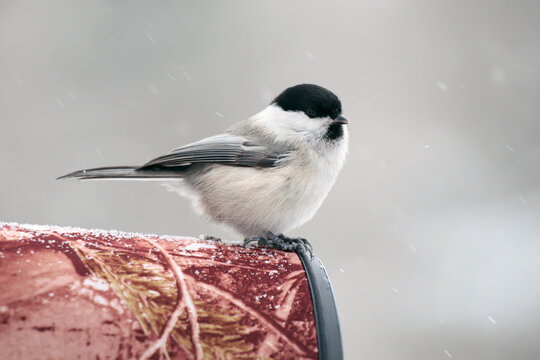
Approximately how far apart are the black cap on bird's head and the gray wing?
17 cm

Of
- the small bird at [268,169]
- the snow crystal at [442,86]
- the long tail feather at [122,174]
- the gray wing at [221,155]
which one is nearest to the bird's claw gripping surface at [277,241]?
the small bird at [268,169]

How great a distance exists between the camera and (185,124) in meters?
3.43

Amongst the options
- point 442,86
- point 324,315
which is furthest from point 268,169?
point 442,86

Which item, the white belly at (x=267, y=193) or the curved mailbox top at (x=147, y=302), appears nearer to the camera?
the curved mailbox top at (x=147, y=302)

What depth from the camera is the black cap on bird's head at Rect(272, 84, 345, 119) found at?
1.68m

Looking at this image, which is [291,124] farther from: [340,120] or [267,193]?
[267,193]

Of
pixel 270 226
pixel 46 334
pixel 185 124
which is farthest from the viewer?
pixel 185 124

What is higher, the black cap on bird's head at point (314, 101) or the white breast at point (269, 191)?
the black cap on bird's head at point (314, 101)

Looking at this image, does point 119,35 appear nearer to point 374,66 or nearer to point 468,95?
point 374,66

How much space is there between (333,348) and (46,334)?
0.49 metres

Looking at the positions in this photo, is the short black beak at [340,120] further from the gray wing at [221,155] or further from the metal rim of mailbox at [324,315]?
the metal rim of mailbox at [324,315]

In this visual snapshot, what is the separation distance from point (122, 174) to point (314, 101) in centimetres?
64

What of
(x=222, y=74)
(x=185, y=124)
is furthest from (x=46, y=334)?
(x=222, y=74)

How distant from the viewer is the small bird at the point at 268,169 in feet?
5.29
